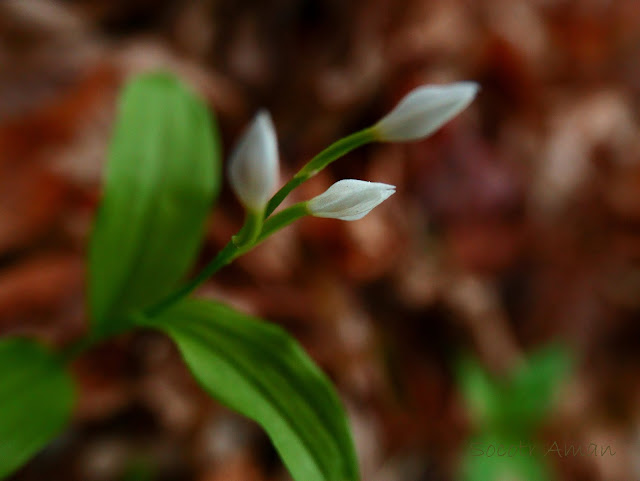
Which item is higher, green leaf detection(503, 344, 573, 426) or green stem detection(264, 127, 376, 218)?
green stem detection(264, 127, 376, 218)

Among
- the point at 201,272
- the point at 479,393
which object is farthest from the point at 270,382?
the point at 479,393

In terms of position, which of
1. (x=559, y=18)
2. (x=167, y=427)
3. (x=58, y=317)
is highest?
(x=559, y=18)

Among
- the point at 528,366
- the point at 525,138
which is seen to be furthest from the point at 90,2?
the point at 528,366

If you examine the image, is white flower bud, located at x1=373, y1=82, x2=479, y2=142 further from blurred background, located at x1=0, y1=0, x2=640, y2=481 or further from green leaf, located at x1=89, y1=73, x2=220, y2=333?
blurred background, located at x1=0, y1=0, x2=640, y2=481

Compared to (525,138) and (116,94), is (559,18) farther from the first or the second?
(116,94)

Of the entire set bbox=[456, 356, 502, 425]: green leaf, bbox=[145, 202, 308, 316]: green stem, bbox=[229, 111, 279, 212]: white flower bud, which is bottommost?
bbox=[456, 356, 502, 425]: green leaf

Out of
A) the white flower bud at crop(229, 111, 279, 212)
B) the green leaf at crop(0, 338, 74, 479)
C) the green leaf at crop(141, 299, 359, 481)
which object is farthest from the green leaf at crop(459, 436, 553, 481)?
the white flower bud at crop(229, 111, 279, 212)

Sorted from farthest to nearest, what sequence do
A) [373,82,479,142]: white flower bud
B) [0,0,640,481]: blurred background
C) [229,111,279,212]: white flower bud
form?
[0,0,640,481]: blurred background → [373,82,479,142]: white flower bud → [229,111,279,212]: white flower bud
